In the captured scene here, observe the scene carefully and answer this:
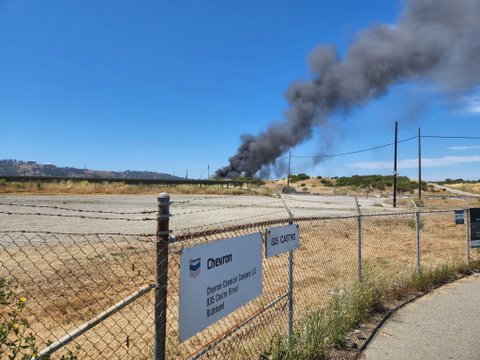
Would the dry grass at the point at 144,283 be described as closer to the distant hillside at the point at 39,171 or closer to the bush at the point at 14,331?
the bush at the point at 14,331

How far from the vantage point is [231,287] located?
12.4ft

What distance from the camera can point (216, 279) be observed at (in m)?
3.52

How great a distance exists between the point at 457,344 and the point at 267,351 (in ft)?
8.56

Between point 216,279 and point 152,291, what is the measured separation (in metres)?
5.00

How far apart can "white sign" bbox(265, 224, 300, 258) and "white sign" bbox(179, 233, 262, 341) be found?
0.37 m

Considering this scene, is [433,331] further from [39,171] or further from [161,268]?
[39,171]

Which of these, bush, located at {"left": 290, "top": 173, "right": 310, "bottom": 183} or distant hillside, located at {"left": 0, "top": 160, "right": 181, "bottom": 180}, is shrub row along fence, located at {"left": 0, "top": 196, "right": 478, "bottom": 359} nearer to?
distant hillside, located at {"left": 0, "top": 160, "right": 181, "bottom": 180}

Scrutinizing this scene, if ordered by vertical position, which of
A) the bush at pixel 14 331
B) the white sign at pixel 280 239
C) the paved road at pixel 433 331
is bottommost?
the paved road at pixel 433 331

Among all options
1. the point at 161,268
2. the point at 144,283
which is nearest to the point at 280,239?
the point at 161,268

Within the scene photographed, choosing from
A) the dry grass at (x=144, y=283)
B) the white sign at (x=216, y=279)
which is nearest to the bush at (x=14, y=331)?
the dry grass at (x=144, y=283)

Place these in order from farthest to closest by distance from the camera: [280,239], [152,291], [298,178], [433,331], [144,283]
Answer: [298,178] < [144,283] < [152,291] < [433,331] < [280,239]

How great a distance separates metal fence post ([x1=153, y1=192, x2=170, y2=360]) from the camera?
10.1ft

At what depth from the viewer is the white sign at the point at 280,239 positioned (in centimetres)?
464

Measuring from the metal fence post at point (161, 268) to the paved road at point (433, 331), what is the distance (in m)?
2.96
